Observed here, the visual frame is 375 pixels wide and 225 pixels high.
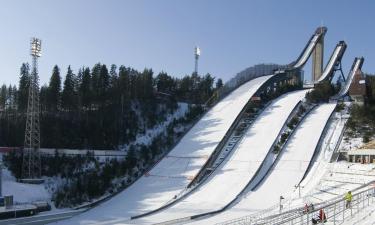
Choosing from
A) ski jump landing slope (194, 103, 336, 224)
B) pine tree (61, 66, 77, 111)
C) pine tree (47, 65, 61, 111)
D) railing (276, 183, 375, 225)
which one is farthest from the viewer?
pine tree (47, 65, 61, 111)

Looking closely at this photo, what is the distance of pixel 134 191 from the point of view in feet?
81.3

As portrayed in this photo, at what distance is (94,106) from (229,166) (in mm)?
13842

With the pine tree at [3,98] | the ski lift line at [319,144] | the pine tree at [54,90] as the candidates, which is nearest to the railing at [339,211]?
the ski lift line at [319,144]

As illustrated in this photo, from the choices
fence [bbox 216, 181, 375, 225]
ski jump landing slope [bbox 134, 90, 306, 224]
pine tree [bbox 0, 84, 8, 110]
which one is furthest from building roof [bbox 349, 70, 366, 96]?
pine tree [bbox 0, 84, 8, 110]

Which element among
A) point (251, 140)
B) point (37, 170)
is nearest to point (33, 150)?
point (37, 170)

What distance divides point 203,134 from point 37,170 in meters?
11.5

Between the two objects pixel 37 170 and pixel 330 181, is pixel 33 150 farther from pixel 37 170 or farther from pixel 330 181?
pixel 330 181

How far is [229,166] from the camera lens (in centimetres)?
2625

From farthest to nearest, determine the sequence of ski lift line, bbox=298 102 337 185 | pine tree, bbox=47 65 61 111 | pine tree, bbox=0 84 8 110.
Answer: pine tree, bbox=0 84 8 110 → pine tree, bbox=47 65 61 111 → ski lift line, bbox=298 102 337 185

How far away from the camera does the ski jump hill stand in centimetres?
2072

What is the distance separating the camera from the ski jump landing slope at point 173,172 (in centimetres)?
2138

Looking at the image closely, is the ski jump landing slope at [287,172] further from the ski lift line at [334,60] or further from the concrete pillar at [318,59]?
the concrete pillar at [318,59]

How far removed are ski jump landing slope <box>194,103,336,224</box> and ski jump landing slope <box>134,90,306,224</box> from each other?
0.95 metres

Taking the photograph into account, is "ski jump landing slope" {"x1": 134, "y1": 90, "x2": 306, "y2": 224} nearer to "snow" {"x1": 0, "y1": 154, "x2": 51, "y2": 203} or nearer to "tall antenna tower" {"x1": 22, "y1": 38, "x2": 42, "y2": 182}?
"snow" {"x1": 0, "y1": 154, "x2": 51, "y2": 203}
